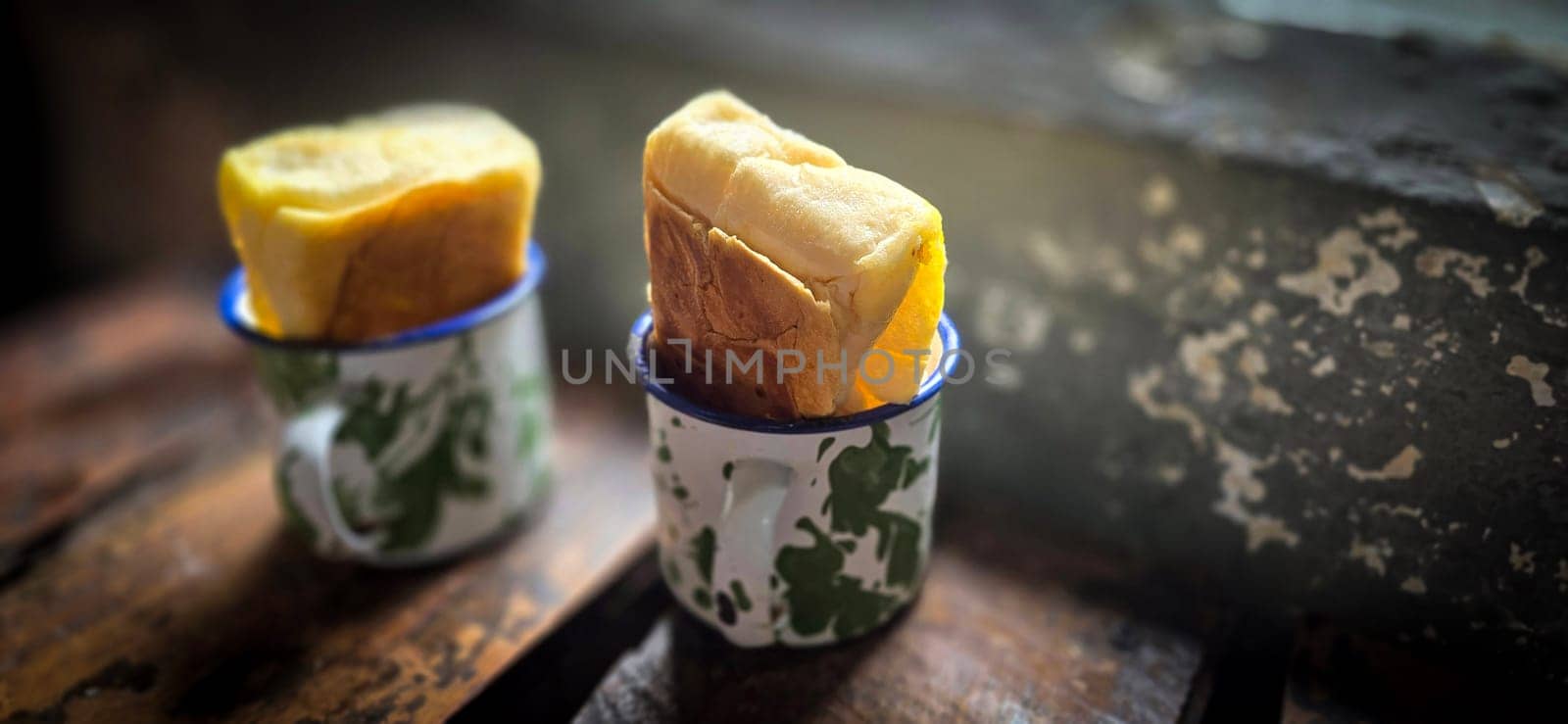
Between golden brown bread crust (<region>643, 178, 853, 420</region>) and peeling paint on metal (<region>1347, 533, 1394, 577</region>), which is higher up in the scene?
golden brown bread crust (<region>643, 178, 853, 420</region>)

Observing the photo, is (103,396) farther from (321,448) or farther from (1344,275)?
(1344,275)

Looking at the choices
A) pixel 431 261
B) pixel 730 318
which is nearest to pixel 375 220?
pixel 431 261

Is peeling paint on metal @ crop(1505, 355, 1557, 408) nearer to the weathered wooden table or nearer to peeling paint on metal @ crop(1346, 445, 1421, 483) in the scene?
peeling paint on metal @ crop(1346, 445, 1421, 483)

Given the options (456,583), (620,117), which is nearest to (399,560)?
(456,583)

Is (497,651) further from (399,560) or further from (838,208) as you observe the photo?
(838,208)

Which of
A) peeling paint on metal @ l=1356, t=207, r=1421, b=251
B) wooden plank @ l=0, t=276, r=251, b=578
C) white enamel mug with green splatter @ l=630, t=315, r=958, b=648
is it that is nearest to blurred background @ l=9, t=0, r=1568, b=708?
peeling paint on metal @ l=1356, t=207, r=1421, b=251

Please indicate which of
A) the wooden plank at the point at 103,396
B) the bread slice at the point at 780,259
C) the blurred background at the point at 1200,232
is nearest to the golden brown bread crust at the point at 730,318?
the bread slice at the point at 780,259

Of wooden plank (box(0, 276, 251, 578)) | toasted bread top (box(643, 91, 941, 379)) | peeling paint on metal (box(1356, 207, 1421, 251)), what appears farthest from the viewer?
wooden plank (box(0, 276, 251, 578))
